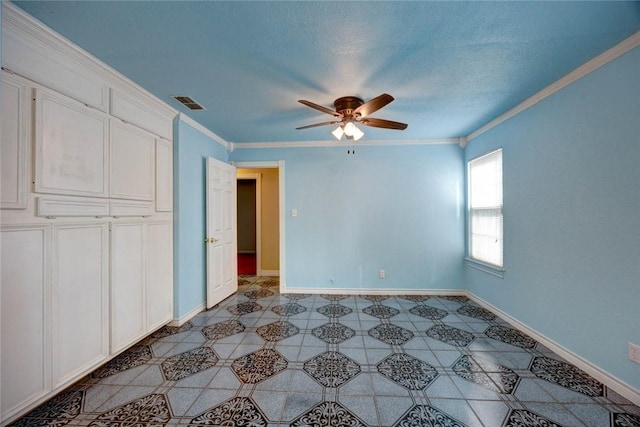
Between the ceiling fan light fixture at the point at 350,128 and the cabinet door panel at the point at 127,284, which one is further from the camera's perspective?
the ceiling fan light fixture at the point at 350,128

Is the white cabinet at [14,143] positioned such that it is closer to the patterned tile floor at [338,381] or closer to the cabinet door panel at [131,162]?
the cabinet door panel at [131,162]

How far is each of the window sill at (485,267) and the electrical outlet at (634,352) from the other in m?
1.34

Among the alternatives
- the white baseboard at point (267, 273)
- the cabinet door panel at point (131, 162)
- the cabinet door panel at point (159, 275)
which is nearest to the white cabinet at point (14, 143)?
the cabinet door panel at point (131, 162)

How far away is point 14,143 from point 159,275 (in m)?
1.61

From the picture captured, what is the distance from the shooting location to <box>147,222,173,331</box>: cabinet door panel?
257cm

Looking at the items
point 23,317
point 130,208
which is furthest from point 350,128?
point 23,317

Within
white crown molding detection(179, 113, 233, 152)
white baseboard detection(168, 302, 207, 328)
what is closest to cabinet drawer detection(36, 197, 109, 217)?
white crown molding detection(179, 113, 233, 152)

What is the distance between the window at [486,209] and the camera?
3254 mm

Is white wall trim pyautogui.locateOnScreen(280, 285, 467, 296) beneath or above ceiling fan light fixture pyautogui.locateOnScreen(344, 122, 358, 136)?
beneath

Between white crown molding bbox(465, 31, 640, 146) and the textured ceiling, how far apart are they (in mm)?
52

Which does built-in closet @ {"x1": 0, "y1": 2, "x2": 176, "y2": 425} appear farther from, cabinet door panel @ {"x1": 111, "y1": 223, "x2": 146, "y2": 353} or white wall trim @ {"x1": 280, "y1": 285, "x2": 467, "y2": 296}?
white wall trim @ {"x1": 280, "y1": 285, "x2": 467, "y2": 296}

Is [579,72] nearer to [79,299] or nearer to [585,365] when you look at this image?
[585,365]

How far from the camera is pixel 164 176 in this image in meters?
2.79

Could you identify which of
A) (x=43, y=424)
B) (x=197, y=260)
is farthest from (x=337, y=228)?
(x=43, y=424)
